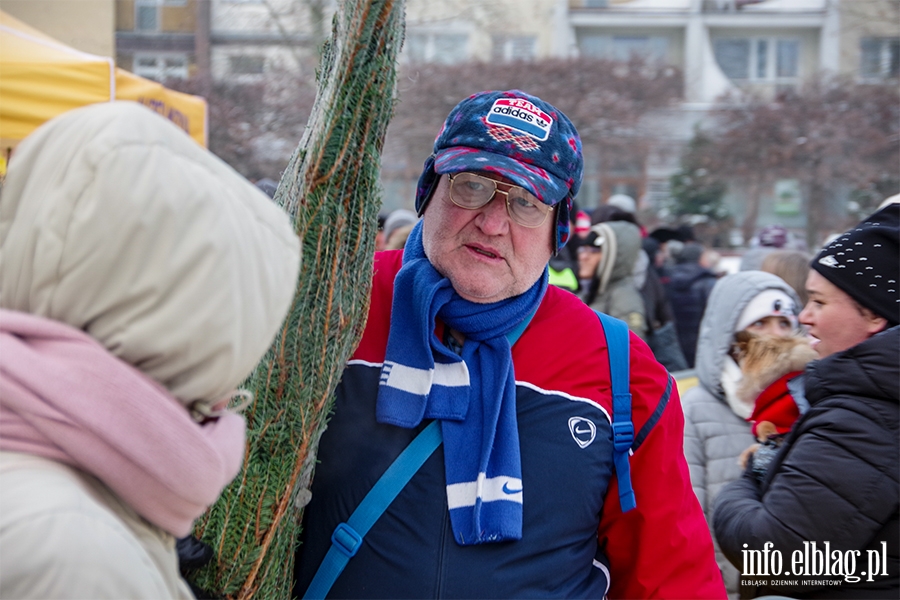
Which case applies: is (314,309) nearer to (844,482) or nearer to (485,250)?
(485,250)

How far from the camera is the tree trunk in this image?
149 centimetres

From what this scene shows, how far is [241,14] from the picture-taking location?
679 inches

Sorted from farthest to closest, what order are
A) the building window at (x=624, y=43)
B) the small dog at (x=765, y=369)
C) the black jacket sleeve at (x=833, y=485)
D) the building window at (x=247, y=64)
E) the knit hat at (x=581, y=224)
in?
Result: the building window at (x=624, y=43)
the building window at (x=247, y=64)
the knit hat at (x=581, y=224)
the small dog at (x=765, y=369)
the black jacket sleeve at (x=833, y=485)

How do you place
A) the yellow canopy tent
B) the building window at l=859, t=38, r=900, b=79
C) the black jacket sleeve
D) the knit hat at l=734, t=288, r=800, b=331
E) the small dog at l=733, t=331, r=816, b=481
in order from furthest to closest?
the building window at l=859, t=38, r=900, b=79 < the yellow canopy tent < the knit hat at l=734, t=288, r=800, b=331 < the small dog at l=733, t=331, r=816, b=481 < the black jacket sleeve

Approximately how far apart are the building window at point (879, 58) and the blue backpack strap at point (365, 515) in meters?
18.8

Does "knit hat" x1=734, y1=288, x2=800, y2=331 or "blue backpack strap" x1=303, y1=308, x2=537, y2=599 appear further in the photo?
"knit hat" x1=734, y1=288, x2=800, y2=331

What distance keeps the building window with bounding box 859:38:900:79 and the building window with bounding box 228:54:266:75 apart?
12733mm

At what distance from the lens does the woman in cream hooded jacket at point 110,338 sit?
0.82 metres

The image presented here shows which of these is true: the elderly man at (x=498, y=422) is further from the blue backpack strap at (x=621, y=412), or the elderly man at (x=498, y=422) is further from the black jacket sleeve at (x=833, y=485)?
the black jacket sleeve at (x=833, y=485)

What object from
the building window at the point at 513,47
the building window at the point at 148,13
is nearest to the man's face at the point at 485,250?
the building window at the point at 513,47

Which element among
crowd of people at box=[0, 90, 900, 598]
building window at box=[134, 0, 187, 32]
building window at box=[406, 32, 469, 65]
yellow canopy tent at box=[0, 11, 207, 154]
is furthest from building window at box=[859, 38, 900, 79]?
crowd of people at box=[0, 90, 900, 598]

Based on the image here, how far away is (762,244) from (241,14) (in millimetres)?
13225

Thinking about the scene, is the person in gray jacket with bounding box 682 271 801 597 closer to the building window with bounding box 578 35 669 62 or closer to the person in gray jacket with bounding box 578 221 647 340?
the person in gray jacket with bounding box 578 221 647 340

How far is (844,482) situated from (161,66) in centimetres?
1850
